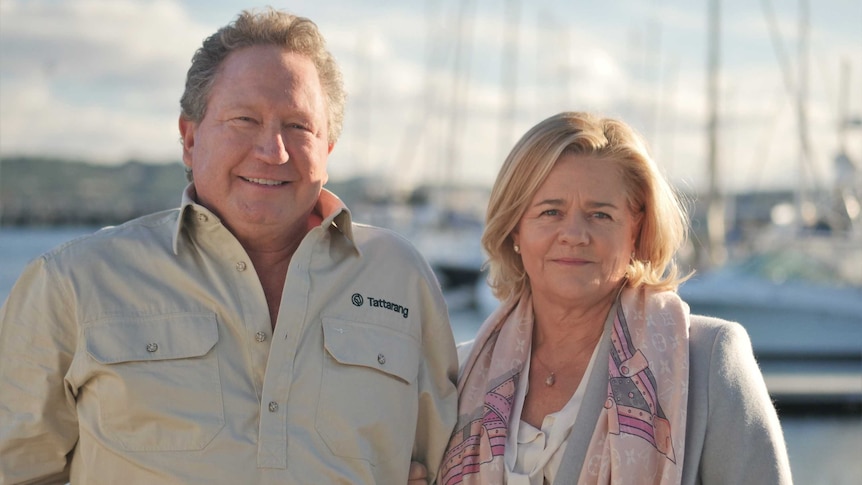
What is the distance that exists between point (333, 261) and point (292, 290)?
0.78 ft

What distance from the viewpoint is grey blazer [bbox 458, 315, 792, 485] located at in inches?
118

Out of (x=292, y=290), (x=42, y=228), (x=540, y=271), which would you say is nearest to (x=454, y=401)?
(x=540, y=271)

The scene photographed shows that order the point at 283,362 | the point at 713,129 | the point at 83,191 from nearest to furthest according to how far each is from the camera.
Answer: the point at 283,362
the point at 713,129
the point at 83,191

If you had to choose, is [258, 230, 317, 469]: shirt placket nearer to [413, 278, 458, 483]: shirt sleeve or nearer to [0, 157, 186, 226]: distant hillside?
[413, 278, 458, 483]: shirt sleeve

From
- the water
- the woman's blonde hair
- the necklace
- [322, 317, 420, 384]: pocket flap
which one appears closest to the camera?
[322, 317, 420, 384]: pocket flap

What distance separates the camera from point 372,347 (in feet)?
10.8

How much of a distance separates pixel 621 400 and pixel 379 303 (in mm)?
944

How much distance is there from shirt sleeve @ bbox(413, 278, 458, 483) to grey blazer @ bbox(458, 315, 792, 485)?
554 mm

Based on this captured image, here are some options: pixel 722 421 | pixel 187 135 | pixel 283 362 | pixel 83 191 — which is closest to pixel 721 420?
pixel 722 421

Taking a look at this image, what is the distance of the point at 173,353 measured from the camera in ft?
9.96

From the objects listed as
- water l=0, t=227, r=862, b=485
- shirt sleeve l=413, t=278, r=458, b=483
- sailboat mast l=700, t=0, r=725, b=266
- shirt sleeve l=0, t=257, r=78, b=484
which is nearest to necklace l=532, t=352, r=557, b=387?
shirt sleeve l=413, t=278, r=458, b=483

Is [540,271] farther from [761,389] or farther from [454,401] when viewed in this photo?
[761,389]

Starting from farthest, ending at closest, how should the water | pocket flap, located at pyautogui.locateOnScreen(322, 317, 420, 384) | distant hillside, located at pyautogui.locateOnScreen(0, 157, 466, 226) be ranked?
distant hillside, located at pyautogui.locateOnScreen(0, 157, 466, 226)
the water
pocket flap, located at pyautogui.locateOnScreen(322, 317, 420, 384)

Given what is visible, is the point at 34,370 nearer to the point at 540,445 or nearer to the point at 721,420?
the point at 540,445
